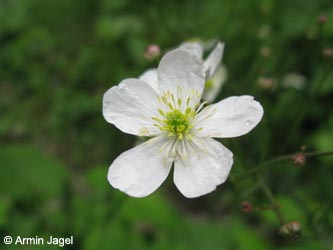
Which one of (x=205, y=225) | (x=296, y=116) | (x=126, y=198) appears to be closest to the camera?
(x=296, y=116)

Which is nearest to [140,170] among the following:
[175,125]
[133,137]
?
[175,125]

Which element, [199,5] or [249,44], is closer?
[249,44]

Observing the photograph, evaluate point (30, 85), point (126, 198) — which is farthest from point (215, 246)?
point (30, 85)

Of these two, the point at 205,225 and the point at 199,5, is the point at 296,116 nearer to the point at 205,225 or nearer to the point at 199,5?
the point at 205,225

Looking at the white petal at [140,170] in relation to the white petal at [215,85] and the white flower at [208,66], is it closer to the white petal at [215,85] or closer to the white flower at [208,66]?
the white flower at [208,66]

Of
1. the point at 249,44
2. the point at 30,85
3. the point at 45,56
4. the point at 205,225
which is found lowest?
the point at 205,225
